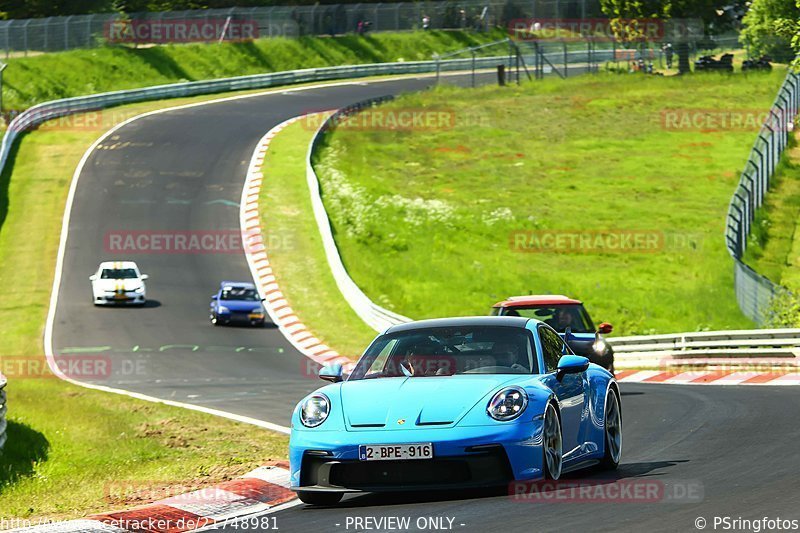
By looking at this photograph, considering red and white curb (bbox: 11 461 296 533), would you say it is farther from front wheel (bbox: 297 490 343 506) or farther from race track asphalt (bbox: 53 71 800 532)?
race track asphalt (bbox: 53 71 800 532)

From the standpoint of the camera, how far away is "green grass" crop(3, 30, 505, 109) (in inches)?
2719

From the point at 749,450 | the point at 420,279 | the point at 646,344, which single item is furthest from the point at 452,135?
the point at 749,450

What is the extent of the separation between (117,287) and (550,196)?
65.2ft

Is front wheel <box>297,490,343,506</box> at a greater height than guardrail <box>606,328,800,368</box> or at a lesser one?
greater

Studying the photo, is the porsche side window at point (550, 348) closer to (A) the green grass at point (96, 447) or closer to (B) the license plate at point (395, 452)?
(B) the license plate at point (395, 452)

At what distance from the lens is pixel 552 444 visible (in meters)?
10.0

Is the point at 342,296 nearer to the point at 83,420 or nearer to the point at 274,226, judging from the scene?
the point at 274,226

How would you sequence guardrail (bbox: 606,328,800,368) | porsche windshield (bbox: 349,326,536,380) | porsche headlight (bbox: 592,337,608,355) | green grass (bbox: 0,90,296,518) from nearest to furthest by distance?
1. porsche windshield (bbox: 349,326,536,380)
2. green grass (bbox: 0,90,296,518)
3. porsche headlight (bbox: 592,337,608,355)
4. guardrail (bbox: 606,328,800,368)

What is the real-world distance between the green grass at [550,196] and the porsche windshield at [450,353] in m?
23.5

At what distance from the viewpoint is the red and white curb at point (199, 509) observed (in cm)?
912

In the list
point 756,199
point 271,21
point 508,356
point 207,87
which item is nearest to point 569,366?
point 508,356

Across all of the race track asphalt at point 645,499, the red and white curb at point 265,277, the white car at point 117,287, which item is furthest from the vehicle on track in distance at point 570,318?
the white car at point 117,287

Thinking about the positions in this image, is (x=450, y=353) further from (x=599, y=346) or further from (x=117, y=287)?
(x=117, y=287)

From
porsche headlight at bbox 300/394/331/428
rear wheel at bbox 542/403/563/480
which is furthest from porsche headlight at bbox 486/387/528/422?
porsche headlight at bbox 300/394/331/428
